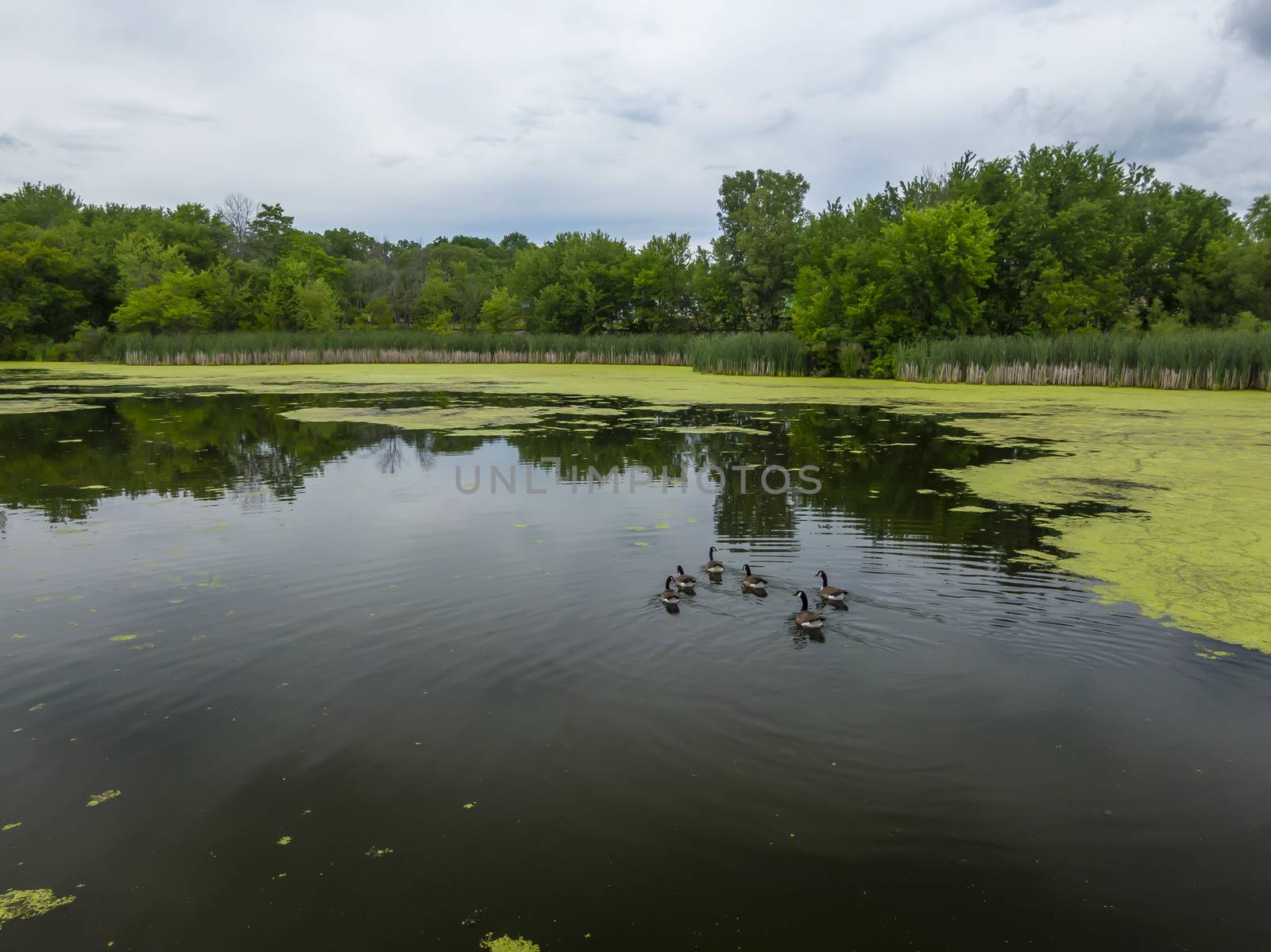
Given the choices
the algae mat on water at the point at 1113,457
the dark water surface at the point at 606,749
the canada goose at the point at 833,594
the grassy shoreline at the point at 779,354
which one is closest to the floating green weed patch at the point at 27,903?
the dark water surface at the point at 606,749

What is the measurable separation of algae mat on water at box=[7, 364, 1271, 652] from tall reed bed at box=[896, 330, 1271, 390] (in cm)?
146

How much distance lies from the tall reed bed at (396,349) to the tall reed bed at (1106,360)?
43.0ft

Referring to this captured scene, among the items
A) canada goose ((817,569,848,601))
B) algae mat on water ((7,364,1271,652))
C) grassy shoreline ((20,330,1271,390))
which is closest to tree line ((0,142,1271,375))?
grassy shoreline ((20,330,1271,390))

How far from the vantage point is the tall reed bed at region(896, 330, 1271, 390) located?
27.2m

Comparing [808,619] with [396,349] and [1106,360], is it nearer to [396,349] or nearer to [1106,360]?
[1106,360]

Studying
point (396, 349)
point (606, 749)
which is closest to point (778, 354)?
point (396, 349)

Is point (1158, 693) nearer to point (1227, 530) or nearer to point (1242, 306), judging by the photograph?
point (1227, 530)

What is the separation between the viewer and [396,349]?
49781mm

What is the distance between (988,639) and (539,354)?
46452 mm

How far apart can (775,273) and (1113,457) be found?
45.1 meters

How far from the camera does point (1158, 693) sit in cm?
502

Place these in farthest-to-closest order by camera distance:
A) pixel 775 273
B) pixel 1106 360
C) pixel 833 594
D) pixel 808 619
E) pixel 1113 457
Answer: pixel 775 273
pixel 1106 360
pixel 1113 457
pixel 833 594
pixel 808 619

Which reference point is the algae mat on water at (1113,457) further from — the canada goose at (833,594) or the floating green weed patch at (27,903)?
the floating green weed patch at (27,903)

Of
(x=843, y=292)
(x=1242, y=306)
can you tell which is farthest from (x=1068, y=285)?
(x=1242, y=306)
